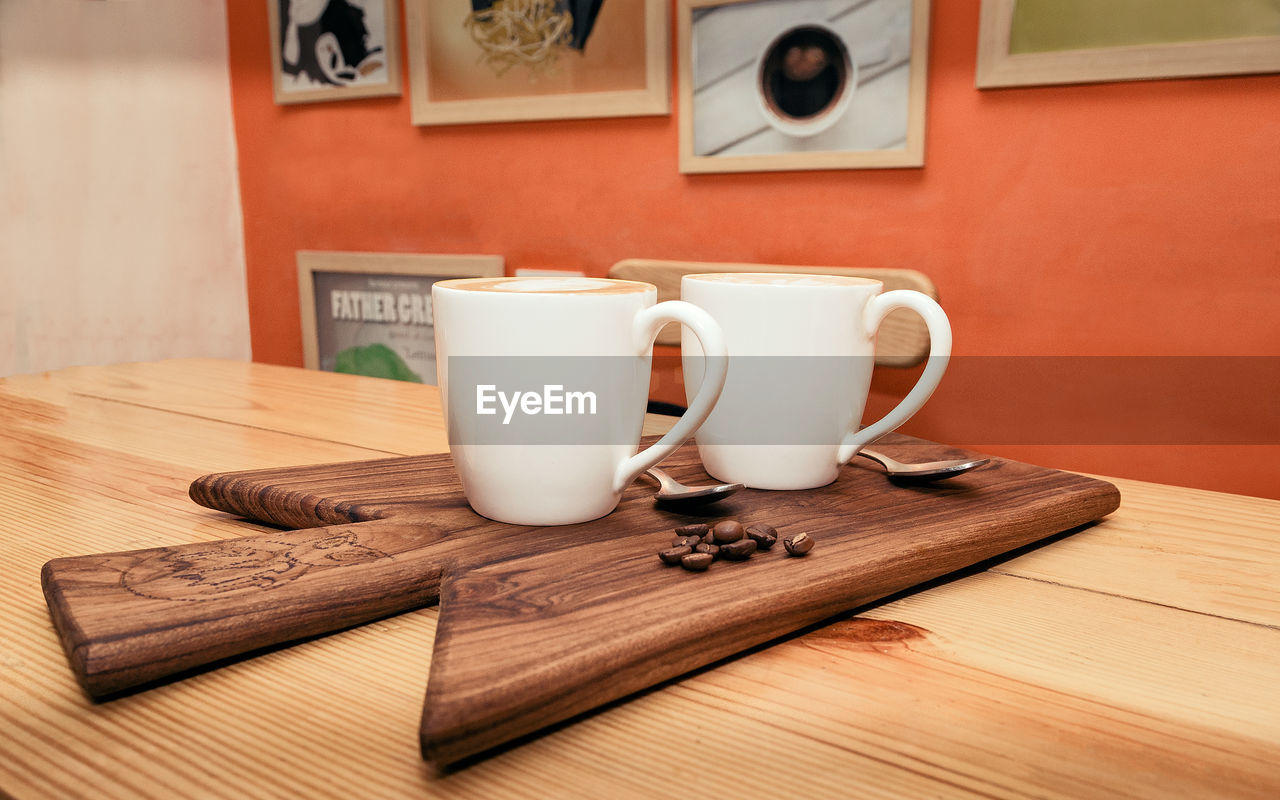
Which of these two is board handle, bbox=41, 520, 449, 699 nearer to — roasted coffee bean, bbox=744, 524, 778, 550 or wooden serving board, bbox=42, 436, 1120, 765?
wooden serving board, bbox=42, 436, 1120, 765

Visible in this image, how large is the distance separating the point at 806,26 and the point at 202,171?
1504 millimetres

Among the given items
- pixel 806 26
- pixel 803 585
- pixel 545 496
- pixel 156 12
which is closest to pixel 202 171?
pixel 156 12

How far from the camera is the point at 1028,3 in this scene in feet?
4.11

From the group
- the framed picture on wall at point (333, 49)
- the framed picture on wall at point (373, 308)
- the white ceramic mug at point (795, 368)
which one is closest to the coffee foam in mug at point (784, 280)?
the white ceramic mug at point (795, 368)

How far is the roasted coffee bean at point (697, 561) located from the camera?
47 cm

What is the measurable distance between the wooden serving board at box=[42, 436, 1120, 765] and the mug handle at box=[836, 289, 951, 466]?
0.04 m

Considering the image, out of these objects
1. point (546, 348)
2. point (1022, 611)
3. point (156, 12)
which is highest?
point (156, 12)

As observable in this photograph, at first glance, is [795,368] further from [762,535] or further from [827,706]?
[827,706]

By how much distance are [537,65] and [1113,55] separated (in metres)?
0.98

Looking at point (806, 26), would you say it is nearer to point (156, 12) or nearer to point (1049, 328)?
point (1049, 328)

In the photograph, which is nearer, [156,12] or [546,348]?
[546,348]

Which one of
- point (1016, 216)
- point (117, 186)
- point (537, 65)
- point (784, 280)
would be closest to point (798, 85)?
point (1016, 216)

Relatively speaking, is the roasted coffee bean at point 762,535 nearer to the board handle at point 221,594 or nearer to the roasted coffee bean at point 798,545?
the roasted coffee bean at point 798,545

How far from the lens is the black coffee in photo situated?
4.63 feet
